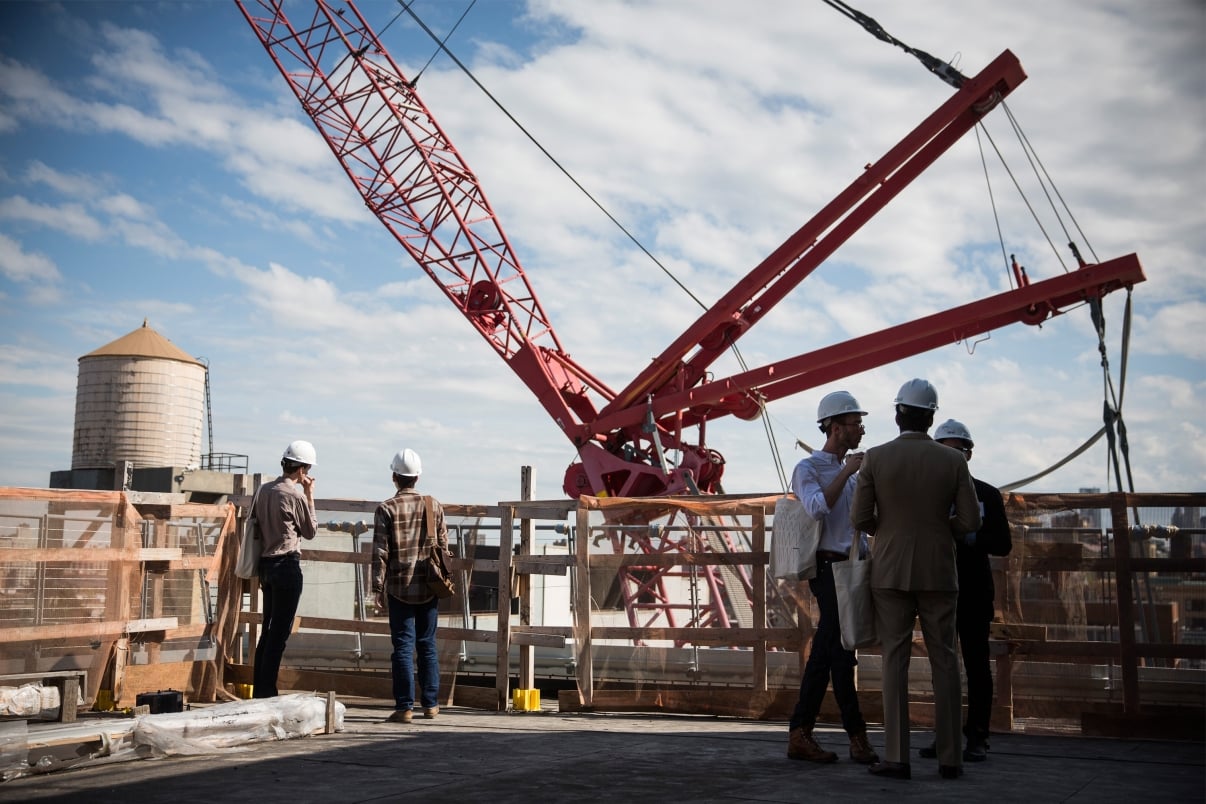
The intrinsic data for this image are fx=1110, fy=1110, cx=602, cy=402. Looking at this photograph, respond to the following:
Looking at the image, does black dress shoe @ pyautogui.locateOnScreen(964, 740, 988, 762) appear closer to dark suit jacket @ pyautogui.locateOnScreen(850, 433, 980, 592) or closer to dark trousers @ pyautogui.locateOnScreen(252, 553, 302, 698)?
dark suit jacket @ pyautogui.locateOnScreen(850, 433, 980, 592)

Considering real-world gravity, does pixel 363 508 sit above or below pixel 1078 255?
below

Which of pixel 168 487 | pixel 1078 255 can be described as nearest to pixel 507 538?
pixel 1078 255

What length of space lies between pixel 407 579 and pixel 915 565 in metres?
3.62

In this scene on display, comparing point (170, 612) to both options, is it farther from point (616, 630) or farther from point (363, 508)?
point (616, 630)

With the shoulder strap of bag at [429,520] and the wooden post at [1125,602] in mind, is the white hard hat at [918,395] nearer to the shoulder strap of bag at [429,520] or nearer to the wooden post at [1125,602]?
the wooden post at [1125,602]

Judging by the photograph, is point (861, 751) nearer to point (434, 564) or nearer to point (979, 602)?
point (979, 602)

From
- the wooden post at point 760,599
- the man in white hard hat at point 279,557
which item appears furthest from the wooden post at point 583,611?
the man in white hard hat at point 279,557

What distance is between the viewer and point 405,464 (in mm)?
7773

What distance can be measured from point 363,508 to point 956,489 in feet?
16.6

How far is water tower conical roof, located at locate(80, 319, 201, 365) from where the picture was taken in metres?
36.8

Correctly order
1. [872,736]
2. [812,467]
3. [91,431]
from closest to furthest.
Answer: [812,467]
[872,736]
[91,431]

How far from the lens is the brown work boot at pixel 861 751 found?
5.81 metres

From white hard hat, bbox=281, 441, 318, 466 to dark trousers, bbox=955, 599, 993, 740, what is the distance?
4.59 meters

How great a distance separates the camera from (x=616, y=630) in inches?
328
